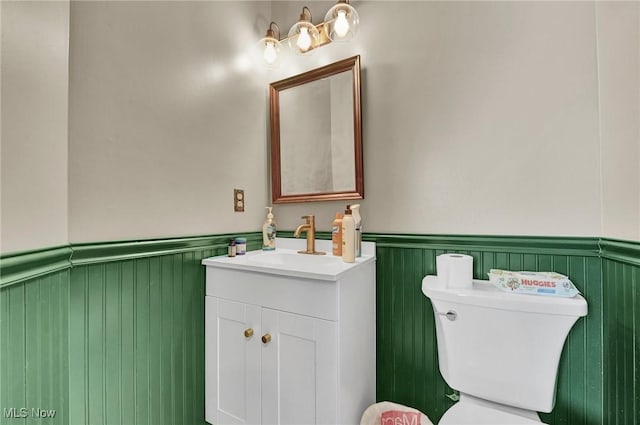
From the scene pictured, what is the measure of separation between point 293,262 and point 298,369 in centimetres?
50

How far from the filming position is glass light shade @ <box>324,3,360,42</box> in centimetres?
131

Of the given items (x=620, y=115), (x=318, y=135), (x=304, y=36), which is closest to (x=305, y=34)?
(x=304, y=36)

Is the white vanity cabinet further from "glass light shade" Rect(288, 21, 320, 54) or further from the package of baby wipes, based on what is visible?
"glass light shade" Rect(288, 21, 320, 54)

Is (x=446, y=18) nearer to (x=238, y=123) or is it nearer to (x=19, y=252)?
(x=238, y=123)

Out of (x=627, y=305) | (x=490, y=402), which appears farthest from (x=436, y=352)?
(x=627, y=305)

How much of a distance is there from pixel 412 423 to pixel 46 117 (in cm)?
162

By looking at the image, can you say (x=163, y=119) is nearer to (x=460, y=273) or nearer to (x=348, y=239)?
(x=348, y=239)

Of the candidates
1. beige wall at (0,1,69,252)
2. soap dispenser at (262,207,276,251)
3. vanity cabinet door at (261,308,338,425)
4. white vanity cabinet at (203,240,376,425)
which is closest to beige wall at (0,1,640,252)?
→ beige wall at (0,1,69,252)

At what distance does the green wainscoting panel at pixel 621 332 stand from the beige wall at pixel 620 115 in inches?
3.0

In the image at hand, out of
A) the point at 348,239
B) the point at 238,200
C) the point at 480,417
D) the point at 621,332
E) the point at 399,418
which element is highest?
the point at 238,200

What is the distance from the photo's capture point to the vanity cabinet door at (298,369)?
0.95 meters

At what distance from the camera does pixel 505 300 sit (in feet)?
2.91

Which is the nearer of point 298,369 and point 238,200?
point 298,369

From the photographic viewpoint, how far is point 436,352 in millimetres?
1170
